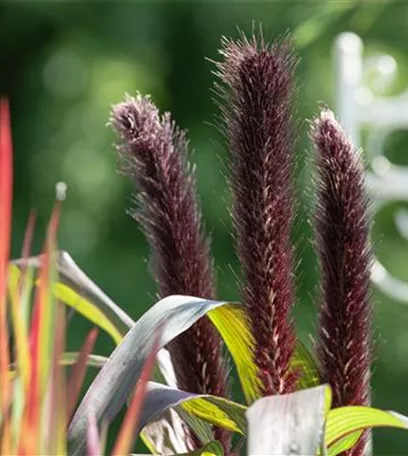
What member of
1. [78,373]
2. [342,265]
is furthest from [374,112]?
[78,373]

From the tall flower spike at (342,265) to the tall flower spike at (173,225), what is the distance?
51mm

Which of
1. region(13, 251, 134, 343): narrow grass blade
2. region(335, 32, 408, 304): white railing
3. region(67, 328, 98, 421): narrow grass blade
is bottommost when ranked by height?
region(67, 328, 98, 421): narrow grass blade

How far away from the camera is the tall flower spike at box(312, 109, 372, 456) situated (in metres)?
0.46

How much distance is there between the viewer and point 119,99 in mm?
3541

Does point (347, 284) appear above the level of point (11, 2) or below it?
below

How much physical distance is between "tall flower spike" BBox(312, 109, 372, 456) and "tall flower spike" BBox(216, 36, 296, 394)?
0.01m

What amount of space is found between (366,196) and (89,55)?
3.31 metres

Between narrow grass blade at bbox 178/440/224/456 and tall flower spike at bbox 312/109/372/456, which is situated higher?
tall flower spike at bbox 312/109/372/456

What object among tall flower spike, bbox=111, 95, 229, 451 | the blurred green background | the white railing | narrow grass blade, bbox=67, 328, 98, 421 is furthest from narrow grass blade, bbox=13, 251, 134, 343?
the blurred green background

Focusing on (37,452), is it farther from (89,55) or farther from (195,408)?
(89,55)

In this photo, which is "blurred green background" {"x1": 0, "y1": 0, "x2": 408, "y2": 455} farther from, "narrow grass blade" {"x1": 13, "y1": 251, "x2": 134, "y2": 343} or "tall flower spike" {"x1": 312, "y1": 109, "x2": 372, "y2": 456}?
"tall flower spike" {"x1": 312, "y1": 109, "x2": 372, "y2": 456}

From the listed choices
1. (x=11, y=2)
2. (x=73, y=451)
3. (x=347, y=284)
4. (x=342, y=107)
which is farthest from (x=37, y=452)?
(x=11, y=2)

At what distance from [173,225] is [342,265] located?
0.07 metres

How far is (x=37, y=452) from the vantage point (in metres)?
0.36
